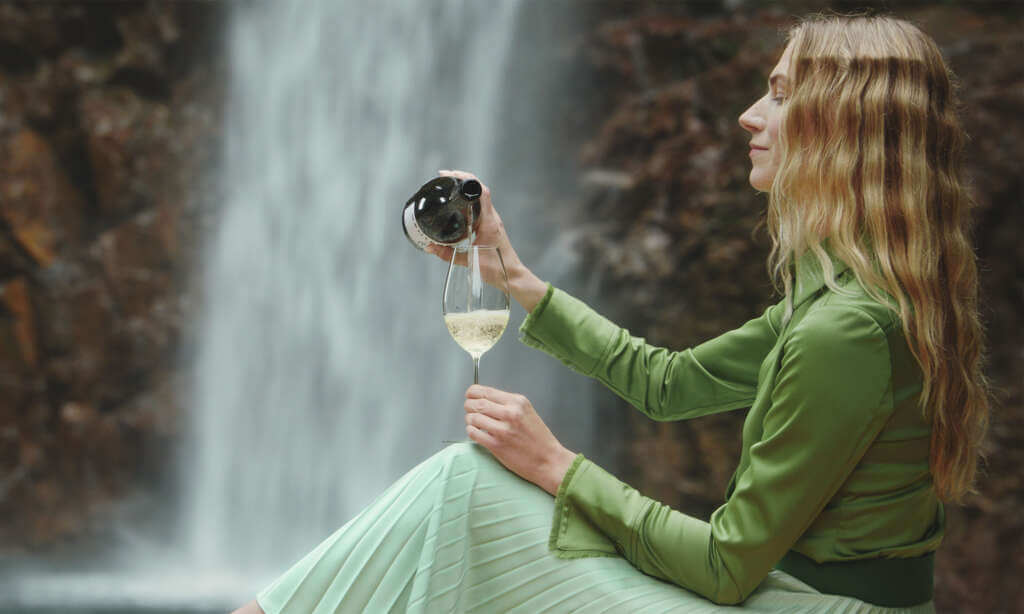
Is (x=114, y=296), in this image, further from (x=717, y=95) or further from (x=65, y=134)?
(x=717, y=95)

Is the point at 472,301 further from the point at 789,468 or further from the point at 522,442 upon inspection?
the point at 789,468

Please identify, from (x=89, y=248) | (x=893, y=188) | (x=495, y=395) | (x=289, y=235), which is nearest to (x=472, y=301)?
(x=495, y=395)

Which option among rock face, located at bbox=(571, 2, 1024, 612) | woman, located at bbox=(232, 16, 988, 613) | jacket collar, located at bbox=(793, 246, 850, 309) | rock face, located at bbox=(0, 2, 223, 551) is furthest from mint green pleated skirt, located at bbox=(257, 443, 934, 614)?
rock face, located at bbox=(0, 2, 223, 551)

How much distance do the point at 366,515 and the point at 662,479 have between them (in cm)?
398

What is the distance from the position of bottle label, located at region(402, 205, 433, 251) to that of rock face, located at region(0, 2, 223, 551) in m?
4.85

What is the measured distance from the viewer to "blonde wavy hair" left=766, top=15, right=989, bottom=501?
140 cm

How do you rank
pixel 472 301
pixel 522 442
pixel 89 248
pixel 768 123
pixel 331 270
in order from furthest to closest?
pixel 331 270 < pixel 89 248 < pixel 472 301 < pixel 768 123 < pixel 522 442

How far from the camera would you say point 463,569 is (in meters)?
1.39

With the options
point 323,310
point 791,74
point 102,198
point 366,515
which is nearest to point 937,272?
point 791,74

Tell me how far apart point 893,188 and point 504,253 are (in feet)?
2.59

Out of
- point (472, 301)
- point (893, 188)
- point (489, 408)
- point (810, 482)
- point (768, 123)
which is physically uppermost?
point (768, 123)

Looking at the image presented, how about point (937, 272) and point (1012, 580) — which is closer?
point (937, 272)

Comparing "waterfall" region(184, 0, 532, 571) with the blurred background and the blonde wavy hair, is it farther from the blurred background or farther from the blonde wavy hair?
the blonde wavy hair

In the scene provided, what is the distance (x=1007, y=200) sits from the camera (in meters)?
4.81
